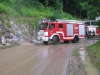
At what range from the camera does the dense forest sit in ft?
63.4

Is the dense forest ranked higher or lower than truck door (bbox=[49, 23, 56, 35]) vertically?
higher

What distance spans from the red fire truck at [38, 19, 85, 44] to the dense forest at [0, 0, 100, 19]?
100 inches

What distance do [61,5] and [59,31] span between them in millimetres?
20712

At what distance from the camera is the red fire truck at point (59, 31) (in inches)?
995

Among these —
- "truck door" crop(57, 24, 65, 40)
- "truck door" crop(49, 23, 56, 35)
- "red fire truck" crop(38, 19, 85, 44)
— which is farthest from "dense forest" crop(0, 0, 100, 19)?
"truck door" crop(49, 23, 56, 35)

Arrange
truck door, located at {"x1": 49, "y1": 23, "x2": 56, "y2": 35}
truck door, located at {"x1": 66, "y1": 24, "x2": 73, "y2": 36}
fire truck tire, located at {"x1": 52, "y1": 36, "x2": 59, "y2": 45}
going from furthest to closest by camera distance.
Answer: truck door, located at {"x1": 66, "y1": 24, "x2": 73, "y2": 36}, fire truck tire, located at {"x1": 52, "y1": 36, "x2": 59, "y2": 45}, truck door, located at {"x1": 49, "y1": 23, "x2": 56, "y2": 35}

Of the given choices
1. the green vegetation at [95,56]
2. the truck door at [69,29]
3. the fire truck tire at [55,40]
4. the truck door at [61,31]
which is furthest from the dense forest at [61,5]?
the fire truck tire at [55,40]

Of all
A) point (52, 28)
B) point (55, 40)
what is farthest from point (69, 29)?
point (52, 28)

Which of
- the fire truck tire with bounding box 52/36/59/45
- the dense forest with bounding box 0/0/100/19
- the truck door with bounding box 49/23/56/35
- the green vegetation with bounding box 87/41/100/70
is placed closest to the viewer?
the green vegetation with bounding box 87/41/100/70

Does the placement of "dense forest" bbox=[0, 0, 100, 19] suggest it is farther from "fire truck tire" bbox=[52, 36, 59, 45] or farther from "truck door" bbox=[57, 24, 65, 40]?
"fire truck tire" bbox=[52, 36, 59, 45]

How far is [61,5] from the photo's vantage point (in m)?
46.4

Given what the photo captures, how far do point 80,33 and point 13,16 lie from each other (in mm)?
8606

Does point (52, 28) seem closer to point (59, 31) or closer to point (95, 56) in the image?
point (59, 31)

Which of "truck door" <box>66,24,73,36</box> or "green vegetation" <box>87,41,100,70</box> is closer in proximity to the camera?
"green vegetation" <box>87,41,100,70</box>
